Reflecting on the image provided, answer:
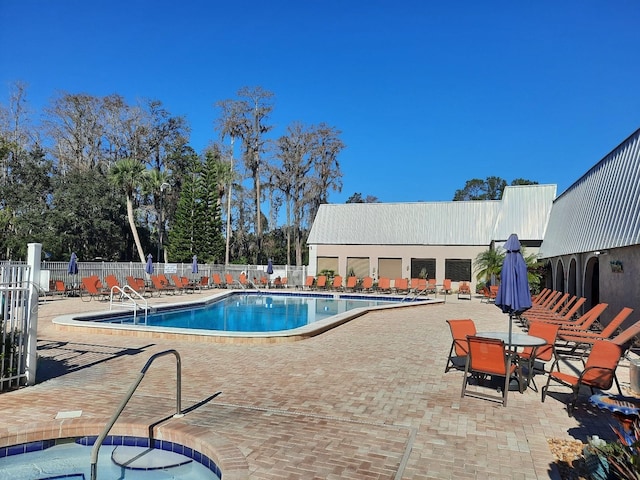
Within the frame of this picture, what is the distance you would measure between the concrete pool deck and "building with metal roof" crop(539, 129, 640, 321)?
10.1 feet

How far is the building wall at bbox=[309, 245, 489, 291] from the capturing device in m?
26.4

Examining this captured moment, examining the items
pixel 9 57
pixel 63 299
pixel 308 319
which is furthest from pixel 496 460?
pixel 9 57

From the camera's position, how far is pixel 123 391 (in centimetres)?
525

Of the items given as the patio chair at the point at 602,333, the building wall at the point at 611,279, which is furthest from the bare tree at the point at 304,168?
the patio chair at the point at 602,333

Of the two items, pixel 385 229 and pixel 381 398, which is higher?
pixel 385 229

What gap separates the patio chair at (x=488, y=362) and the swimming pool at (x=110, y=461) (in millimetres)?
3109

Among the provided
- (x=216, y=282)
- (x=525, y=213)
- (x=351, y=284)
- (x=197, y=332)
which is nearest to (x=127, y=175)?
(x=216, y=282)

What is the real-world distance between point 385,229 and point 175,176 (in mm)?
20788

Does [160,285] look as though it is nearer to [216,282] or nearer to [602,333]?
[216,282]

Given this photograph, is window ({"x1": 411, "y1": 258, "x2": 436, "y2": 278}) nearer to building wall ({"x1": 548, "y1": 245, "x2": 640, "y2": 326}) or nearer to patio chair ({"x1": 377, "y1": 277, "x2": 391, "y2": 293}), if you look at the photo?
patio chair ({"x1": 377, "y1": 277, "x2": 391, "y2": 293})

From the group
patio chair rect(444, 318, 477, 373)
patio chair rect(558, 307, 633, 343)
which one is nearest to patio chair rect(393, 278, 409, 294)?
patio chair rect(558, 307, 633, 343)

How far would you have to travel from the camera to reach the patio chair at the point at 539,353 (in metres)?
5.66

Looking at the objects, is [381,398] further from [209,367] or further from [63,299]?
[63,299]

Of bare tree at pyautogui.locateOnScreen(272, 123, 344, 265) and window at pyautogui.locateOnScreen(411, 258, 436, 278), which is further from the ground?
bare tree at pyautogui.locateOnScreen(272, 123, 344, 265)
